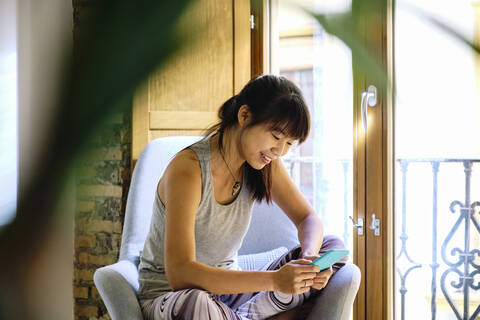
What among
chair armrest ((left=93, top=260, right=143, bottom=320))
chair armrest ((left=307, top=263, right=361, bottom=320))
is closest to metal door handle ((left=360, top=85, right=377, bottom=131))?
chair armrest ((left=307, top=263, right=361, bottom=320))

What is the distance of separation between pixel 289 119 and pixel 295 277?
413 mm

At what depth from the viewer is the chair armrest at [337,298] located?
4.18 ft

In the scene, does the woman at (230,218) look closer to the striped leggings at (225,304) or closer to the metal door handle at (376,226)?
the striped leggings at (225,304)

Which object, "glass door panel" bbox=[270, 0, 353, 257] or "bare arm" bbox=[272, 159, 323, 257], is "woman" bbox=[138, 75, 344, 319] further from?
"glass door panel" bbox=[270, 0, 353, 257]

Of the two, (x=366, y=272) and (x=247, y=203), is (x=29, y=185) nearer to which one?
(x=247, y=203)

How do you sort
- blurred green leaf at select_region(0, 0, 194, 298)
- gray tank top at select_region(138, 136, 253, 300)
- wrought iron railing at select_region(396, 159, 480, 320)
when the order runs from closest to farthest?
blurred green leaf at select_region(0, 0, 194, 298), gray tank top at select_region(138, 136, 253, 300), wrought iron railing at select_region(396, 159, 480, 320)

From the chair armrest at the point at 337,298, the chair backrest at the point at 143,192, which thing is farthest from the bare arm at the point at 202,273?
the chair backrest at the point at 143,192

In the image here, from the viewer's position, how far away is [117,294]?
4.03 feet

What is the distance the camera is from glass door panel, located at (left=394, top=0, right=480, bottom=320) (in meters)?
1.80

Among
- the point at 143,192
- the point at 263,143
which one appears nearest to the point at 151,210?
the point at 143,192

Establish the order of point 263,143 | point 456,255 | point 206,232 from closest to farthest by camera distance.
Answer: point 263,143 < point 206,232 < point 456,255

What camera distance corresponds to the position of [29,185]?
0.22 meters

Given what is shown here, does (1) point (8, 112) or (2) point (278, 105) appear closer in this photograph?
(1) point (8, 112)

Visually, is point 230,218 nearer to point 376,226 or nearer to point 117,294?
point 117,294
